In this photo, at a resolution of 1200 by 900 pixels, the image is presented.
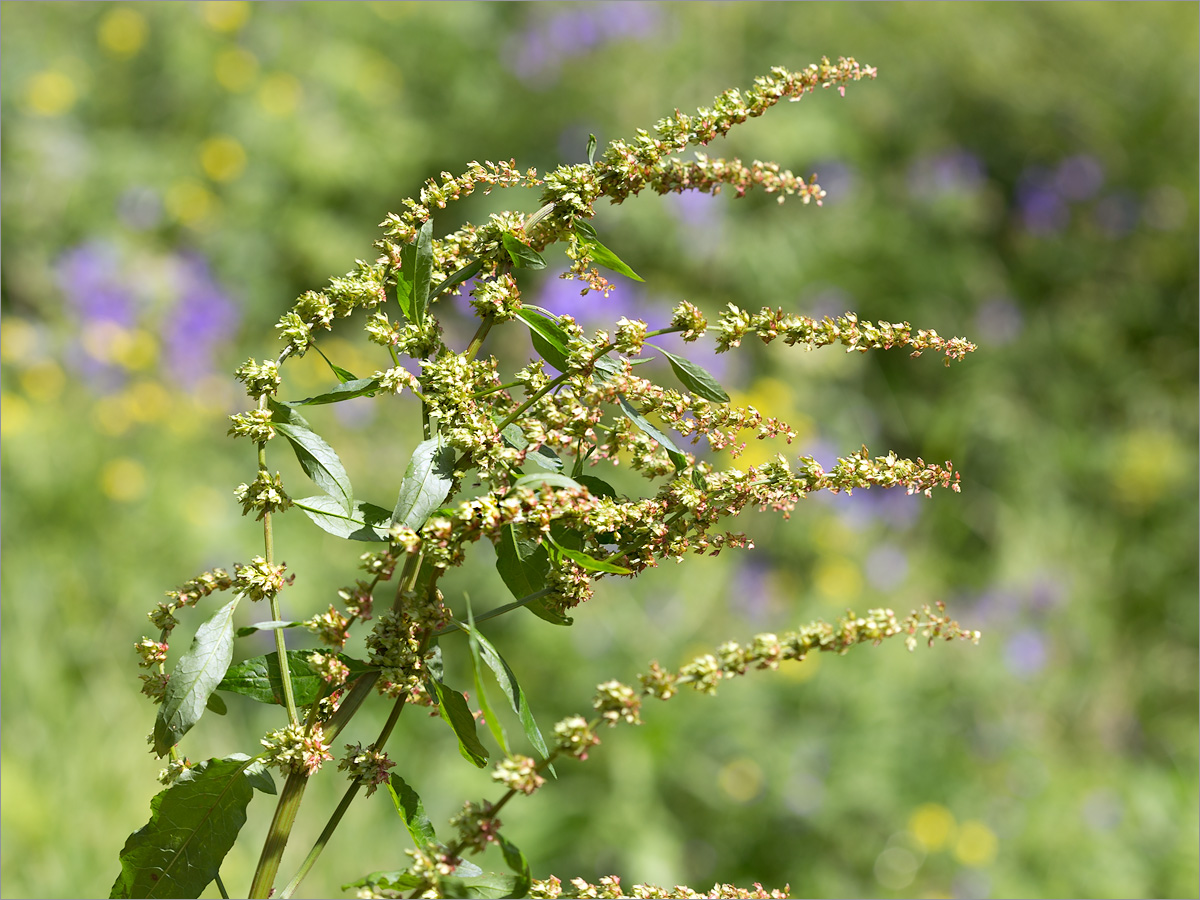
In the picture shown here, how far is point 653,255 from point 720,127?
14.8 feet

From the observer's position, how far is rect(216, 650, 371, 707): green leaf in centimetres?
76

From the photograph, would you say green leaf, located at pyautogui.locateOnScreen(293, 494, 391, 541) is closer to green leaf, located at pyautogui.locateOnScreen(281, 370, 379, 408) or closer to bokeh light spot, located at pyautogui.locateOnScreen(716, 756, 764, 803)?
green leaf, located at pyautogui.locateOnScreen(281, 370, 379, 408)

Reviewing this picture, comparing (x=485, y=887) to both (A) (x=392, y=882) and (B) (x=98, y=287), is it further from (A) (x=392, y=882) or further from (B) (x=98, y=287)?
(B) (x=98, y=287)

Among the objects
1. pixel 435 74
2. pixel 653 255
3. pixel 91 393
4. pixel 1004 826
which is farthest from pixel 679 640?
pixel 435 74

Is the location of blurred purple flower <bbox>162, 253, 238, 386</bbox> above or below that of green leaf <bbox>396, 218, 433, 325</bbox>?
above

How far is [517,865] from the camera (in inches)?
27.3

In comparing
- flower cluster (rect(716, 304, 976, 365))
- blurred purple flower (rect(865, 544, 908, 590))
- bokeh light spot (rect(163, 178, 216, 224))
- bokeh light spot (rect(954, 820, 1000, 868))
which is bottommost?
flower cluster (rect(716, 304, 976, 365))

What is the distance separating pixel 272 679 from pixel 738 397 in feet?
12.6

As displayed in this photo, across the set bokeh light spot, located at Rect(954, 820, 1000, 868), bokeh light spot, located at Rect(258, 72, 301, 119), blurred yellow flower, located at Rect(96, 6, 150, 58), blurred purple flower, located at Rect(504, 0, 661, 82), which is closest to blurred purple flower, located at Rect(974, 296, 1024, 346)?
blurred purple flower, located at Rect(504, 0, 661, 82)

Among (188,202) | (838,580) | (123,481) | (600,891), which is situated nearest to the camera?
(600,891)

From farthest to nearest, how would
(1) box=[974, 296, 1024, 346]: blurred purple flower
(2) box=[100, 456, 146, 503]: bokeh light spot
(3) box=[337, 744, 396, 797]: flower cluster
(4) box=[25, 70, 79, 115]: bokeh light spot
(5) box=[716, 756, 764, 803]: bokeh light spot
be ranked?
(1) box=[974, 296, 1024, 346]: blurred purple flower → (4) box=[25, 70, 79, 115]: bokeh light spot → (2) box=[100, 456, 146, 503]: bokeh light spot → (5) box=[716, 756, 764, 803]: bokeh light spot → (3) box=[337, 744, 396, 797]: flower cluster

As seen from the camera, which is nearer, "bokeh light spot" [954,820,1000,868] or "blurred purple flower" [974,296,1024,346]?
"bokeh light spot" [954,820,1000,868]

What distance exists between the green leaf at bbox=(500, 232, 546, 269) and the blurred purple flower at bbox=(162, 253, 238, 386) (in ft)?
13.1

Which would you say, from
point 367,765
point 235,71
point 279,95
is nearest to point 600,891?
point 367,765
